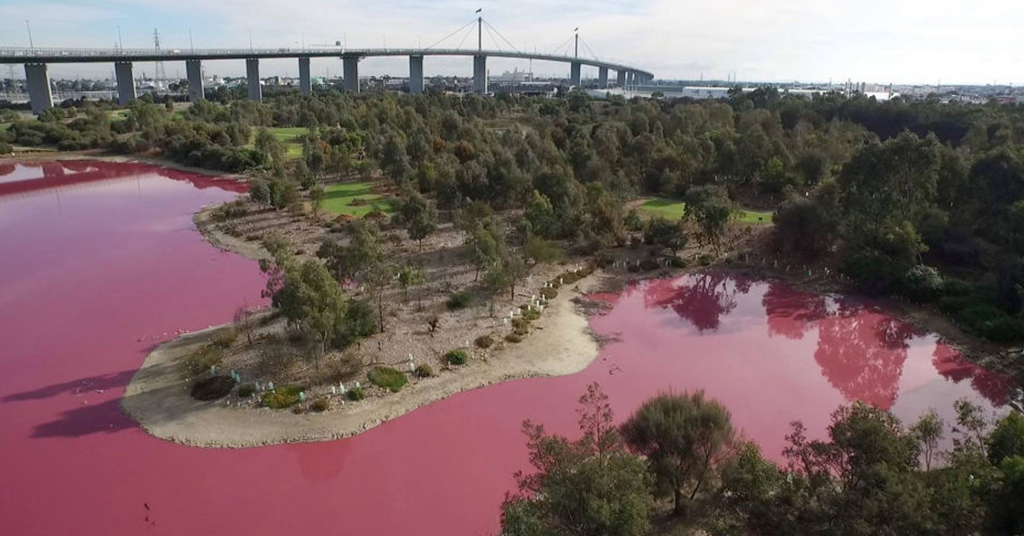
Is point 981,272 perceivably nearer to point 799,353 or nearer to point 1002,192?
point 1002,192

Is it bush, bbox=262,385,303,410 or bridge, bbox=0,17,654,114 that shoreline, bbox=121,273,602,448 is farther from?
bridge, bbox=0,17,654,114

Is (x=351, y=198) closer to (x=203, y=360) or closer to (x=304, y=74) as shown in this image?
(x=203, y=360)

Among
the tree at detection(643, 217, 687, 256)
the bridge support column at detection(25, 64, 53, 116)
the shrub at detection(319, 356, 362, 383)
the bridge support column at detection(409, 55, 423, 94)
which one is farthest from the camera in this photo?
the bridge support column at detection(409, 55, 423, 94)

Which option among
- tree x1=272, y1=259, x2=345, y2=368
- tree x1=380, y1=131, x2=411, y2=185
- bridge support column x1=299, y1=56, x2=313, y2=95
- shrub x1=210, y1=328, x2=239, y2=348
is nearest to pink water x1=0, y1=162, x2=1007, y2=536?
shrub x1=210, y1=328, x2=239, y2=348

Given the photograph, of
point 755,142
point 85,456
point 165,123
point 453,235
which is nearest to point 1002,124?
point 755,142

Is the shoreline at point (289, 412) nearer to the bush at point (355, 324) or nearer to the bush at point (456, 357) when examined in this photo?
the bush at point (456, 357)

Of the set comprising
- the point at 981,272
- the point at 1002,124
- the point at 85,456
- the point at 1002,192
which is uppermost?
the point at 1002,124

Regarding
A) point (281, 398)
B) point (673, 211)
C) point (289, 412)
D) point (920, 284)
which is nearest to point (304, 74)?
Result: point (673, 211)
